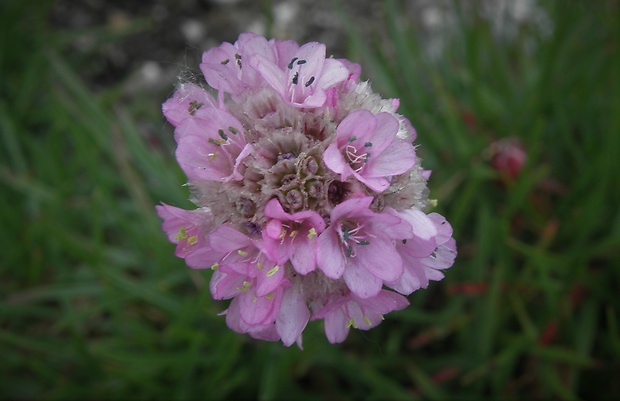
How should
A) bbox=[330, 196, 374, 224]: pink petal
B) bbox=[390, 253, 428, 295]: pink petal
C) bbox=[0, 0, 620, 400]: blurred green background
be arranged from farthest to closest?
bbox=[0, 0, 620, 400]: blurred green background → bbox=[390, 253, 428, 295]: pink petal → bbox=[330, 196, 374, 224]: pink petal

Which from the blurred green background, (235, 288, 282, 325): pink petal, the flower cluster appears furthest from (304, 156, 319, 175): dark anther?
the blurred green background

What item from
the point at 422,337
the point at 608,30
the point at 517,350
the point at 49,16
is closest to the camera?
Result: the point at 517,350

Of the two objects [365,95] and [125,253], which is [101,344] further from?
[365,95]

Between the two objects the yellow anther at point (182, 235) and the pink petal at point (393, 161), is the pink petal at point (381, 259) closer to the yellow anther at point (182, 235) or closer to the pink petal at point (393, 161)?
the pink petal at point (393, 161)

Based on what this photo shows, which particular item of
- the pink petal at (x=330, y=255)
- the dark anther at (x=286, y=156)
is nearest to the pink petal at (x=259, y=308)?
the pink petal at (x=330, y=255)

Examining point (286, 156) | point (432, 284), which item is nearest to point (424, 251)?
point (286, 156)

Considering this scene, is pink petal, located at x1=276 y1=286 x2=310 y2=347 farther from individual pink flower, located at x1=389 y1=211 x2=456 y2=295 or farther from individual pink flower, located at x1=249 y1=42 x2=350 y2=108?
individual pink flower, located at x1=249 y1=42 x2=350 y2=108

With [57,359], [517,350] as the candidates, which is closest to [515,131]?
[517,350]
